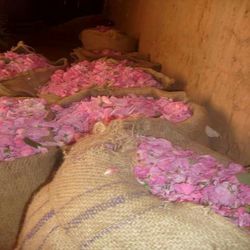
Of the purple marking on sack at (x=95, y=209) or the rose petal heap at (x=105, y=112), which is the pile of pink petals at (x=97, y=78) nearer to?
the rose petal heap at (x=105, y=112)

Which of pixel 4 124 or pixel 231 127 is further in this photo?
pixel 231 127

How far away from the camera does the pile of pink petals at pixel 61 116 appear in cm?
205

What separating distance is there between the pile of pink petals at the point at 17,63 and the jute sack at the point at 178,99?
69cm

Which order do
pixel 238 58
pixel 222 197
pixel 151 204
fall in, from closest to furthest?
pixel 151 204
pixel 222 197
pixel 238 58

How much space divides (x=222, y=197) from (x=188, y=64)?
1977 millimetres

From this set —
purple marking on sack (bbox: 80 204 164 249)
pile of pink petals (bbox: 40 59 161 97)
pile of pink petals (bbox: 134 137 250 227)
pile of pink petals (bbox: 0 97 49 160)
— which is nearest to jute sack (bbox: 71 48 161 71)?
pile of pink petals (bbox: 40 59 161 97)

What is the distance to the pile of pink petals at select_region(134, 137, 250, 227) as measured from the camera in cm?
159

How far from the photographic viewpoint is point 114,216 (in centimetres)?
149

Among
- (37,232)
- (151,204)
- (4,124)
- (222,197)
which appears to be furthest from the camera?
(4,124)

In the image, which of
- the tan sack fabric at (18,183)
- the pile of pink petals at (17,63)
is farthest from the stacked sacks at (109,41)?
the tan sack fabric at (18,183)

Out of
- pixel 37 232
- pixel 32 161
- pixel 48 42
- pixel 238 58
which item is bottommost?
pixel 48 42

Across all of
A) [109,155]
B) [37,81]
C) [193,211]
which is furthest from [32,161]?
[37,81]

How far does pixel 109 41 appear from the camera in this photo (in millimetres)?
4914

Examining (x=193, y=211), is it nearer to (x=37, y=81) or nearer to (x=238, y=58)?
(x=238, y=58)
